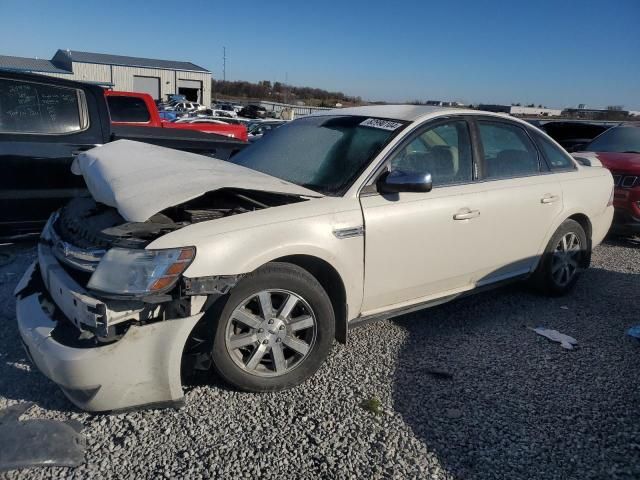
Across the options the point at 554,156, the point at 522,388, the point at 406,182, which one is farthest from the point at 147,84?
the point at 522,388

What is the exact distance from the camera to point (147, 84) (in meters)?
56.0

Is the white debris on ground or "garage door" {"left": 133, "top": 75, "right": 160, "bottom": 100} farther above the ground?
"garage door" {"left": 133, "top": 75, "right": 160, "bottom": 100}

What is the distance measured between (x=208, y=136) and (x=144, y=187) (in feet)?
13.5

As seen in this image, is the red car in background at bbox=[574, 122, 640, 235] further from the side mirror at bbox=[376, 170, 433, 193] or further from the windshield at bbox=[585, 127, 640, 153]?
the side mirror at bbox=[376, 170, 433, 193]

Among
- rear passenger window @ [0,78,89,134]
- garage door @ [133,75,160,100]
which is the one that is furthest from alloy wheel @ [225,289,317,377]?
garage door @ [133,75,160,100]

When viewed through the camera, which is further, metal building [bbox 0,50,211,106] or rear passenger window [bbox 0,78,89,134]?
metal building [bbox 0,50,211,106]

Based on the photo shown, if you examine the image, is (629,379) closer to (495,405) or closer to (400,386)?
(495,405)

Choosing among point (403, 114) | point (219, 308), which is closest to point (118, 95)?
A: point (403, 114)

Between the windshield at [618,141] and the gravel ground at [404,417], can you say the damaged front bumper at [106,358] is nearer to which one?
the gravel ground at [404,417]

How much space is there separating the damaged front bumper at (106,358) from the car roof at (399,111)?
2.05m

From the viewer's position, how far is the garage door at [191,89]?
58000 millimetres

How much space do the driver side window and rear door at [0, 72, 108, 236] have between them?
3274 millimetres

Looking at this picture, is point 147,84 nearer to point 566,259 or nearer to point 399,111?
point 399,111

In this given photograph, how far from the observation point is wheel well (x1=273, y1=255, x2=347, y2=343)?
302cm
